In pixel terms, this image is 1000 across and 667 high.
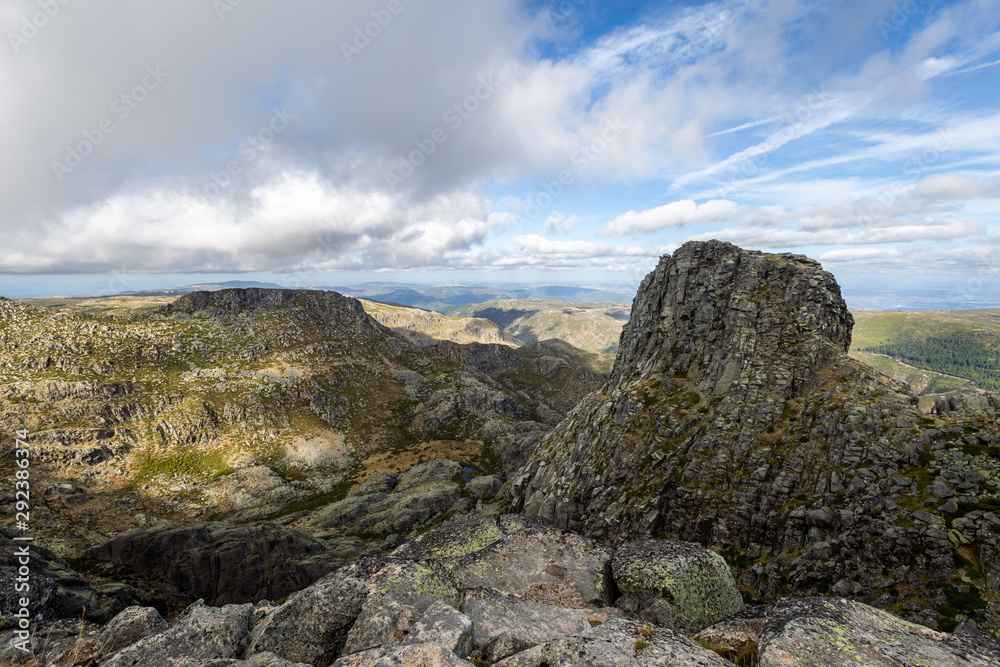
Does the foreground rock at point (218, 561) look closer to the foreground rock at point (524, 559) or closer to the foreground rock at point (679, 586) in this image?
the foreground rock at point (524, 559)

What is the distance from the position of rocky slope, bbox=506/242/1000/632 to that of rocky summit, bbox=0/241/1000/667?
183 millimetres

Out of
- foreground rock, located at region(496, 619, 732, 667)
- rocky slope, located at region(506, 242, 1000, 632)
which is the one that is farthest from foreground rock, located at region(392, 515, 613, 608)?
rocky slope, located at region(506, 242, 1000, 632)

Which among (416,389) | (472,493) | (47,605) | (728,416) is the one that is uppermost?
(728,416)

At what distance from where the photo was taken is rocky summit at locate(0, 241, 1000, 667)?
44.6 feet

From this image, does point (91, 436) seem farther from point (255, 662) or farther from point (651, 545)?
point (651, 545)

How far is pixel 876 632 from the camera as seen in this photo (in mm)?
12625

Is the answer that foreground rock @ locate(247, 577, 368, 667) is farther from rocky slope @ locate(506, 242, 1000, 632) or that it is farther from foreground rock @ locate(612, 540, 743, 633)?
rocky slope @ locate(506, 242, 1000, 632)

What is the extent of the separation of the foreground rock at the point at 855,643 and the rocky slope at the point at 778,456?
13.9 meters

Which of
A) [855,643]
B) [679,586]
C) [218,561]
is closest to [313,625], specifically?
[679,586]

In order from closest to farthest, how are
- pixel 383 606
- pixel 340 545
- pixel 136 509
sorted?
pixel 383 606
pixel 340 545
pixel 136 509

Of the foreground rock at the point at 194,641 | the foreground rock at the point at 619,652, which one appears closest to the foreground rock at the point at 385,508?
the foreground rock at the point at 194,641

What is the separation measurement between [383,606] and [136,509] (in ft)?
326

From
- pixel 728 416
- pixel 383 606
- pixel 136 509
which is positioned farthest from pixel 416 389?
pixel 383 606

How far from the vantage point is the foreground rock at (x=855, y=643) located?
442 inches
